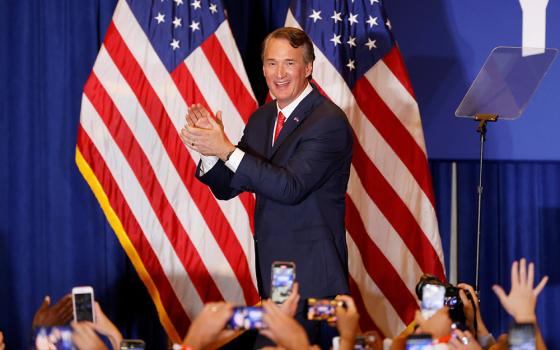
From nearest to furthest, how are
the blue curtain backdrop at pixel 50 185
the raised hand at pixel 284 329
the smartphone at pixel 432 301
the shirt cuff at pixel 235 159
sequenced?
the raised hand at pixel 284 329 < the smartphone at pixel 432 301 < the shirt cuff at pixel 235 159 < the blue curtain backdrop at pixel 50 185

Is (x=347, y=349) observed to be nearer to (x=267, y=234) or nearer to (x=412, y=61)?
(x=267, y=234)

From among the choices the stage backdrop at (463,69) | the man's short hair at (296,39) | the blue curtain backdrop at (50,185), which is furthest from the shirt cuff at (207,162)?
the stage backdrop at (463,69)

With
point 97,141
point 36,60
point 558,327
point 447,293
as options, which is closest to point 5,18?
point 36,60

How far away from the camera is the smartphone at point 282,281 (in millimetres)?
2338

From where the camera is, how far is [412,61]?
16.9 feet

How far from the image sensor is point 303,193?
3.14 meters

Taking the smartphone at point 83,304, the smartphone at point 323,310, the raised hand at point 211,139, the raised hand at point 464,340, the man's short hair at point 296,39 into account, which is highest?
the man's short hair at point 296,39

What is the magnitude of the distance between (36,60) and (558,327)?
10.4 ft

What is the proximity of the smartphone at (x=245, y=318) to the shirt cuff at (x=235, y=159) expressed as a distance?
1.01m

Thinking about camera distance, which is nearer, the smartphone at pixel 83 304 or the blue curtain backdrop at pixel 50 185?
A: the smartphone at pixel 83 304

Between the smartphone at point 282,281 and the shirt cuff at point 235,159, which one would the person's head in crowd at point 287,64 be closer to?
the shirt cuff at point 235,159

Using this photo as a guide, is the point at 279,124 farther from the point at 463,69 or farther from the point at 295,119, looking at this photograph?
the point at 463,69

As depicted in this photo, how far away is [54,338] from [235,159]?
3.81 feet

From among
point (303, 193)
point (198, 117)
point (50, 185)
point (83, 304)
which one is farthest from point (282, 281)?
point (50, 185)
